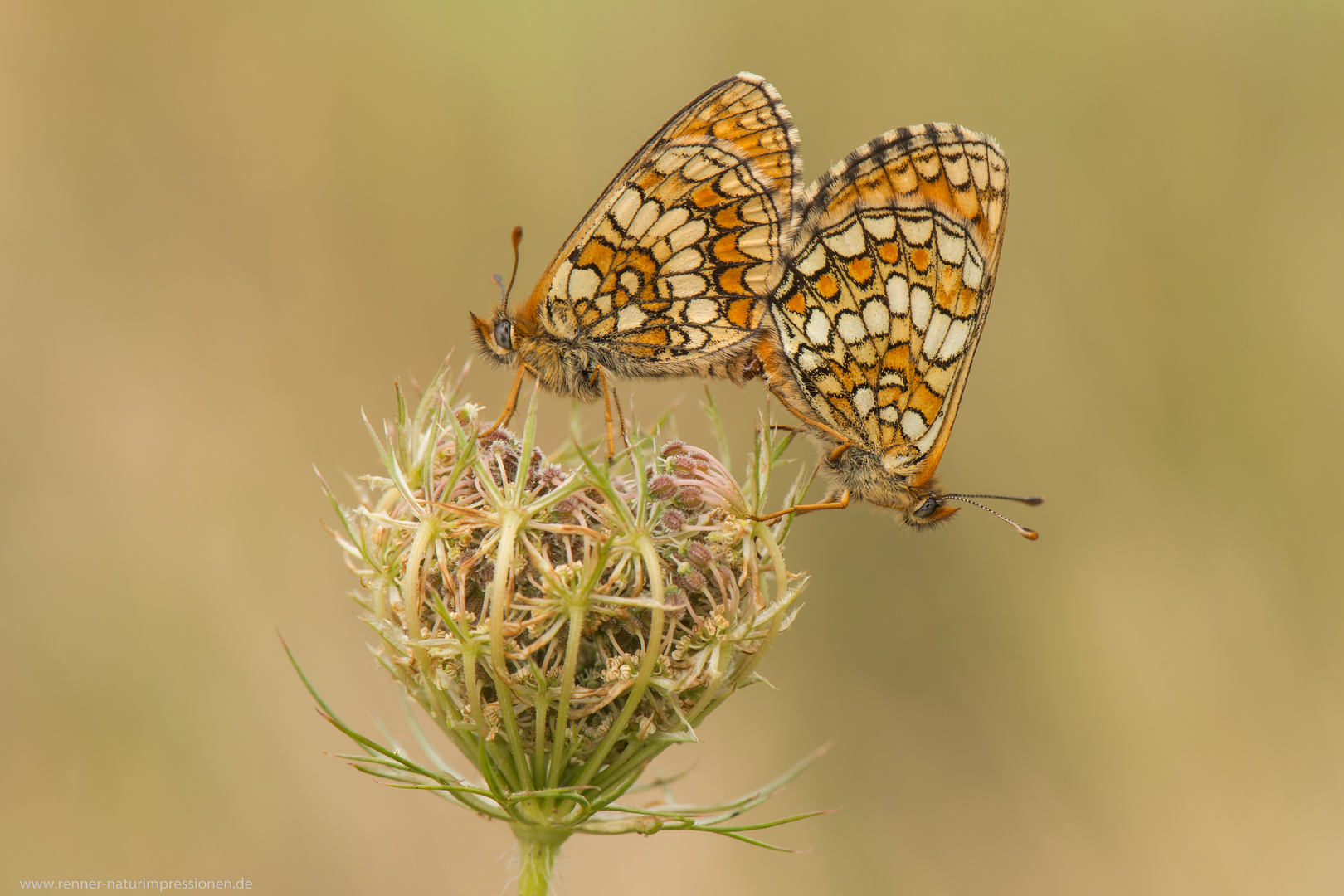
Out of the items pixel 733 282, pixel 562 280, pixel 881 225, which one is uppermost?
pixel 881 225

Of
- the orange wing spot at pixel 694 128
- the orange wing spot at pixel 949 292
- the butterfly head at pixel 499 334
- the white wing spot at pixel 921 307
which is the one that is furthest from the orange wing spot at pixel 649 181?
the orange wing spot at pixel 949 292

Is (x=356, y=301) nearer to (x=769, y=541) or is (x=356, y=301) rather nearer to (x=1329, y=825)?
(x=769, y=541)

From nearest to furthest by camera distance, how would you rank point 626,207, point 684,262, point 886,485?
point 626,207 < point 886,485 < point 684,262

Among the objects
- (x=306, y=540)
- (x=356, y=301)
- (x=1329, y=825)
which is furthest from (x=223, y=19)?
(x=1329, y=825)

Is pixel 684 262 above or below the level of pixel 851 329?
above

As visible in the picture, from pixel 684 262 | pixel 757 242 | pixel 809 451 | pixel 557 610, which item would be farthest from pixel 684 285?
pixel 809 451

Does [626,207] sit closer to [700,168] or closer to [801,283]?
[700,168]

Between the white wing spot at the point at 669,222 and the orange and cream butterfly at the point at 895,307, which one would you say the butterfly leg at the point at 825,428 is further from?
the white wing spot at the point at 669,222
